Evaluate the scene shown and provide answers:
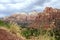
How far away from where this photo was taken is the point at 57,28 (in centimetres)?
1997

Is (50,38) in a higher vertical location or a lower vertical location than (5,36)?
lower

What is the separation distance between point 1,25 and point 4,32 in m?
1.79

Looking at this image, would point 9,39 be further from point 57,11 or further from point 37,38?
point 57,11

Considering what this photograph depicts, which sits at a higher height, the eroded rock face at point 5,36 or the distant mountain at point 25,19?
the eroded rock face at point 5,36

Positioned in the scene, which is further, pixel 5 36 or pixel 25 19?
pixel 25 19

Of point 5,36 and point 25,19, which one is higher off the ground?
point 5,36

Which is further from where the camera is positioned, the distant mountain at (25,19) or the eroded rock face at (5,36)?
the distant mountain at (25,19)

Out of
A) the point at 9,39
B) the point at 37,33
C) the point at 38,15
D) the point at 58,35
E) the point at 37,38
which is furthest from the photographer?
the point at 38,15

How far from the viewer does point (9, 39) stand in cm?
1207

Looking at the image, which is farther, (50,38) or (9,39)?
(50,38)

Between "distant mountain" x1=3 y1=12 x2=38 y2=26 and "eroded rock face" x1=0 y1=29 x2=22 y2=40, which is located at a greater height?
"eroded rock face" x1=0 y1=29 x2=22 y2=40

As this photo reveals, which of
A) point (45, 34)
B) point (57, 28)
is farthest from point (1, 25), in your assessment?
point (57, 28)

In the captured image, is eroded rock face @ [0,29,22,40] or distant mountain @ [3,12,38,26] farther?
distant mountain @ [3,12,38,26]

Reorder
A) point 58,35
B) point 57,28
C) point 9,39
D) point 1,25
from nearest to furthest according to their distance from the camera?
point 9,39 < point 1,25 < point 58,35 < point 57,28
